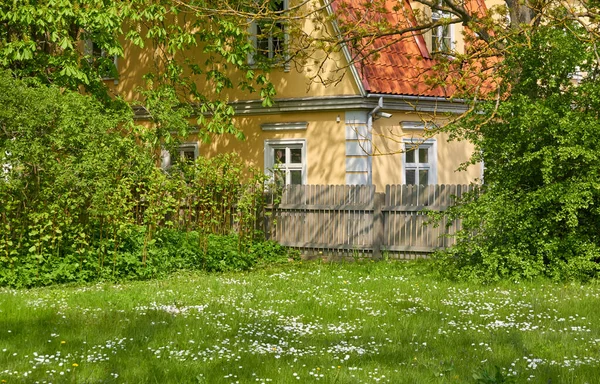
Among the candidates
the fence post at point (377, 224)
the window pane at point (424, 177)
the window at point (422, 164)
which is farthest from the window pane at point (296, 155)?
the window pane at point (424, 177)

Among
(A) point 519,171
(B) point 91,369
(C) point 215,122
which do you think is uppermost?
(C) point 215,122

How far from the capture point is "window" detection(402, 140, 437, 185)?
2075cm

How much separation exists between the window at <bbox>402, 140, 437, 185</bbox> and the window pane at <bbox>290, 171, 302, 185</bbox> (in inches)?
106

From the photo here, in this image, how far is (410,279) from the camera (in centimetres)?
1361

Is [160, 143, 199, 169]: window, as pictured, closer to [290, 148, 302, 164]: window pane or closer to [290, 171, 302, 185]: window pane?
[290, 148, 302, 164]: window pane

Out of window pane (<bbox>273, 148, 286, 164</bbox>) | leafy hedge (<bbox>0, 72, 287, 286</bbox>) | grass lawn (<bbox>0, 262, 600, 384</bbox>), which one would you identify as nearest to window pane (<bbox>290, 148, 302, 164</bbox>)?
window pane (<bbox>273, 148, 286, 164</bbox>)

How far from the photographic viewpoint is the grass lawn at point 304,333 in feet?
21.7

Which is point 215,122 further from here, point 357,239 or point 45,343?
point 45,343

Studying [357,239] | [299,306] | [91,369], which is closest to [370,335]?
[299,306]

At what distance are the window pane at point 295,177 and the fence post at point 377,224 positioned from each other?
284 cm

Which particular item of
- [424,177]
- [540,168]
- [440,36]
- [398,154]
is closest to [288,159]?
→ [398,154]

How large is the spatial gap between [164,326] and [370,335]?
85.5 inches

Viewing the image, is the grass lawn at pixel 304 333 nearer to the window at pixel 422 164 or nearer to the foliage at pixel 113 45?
the foliage at pixel 113 45

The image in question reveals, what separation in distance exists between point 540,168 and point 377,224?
567cm
